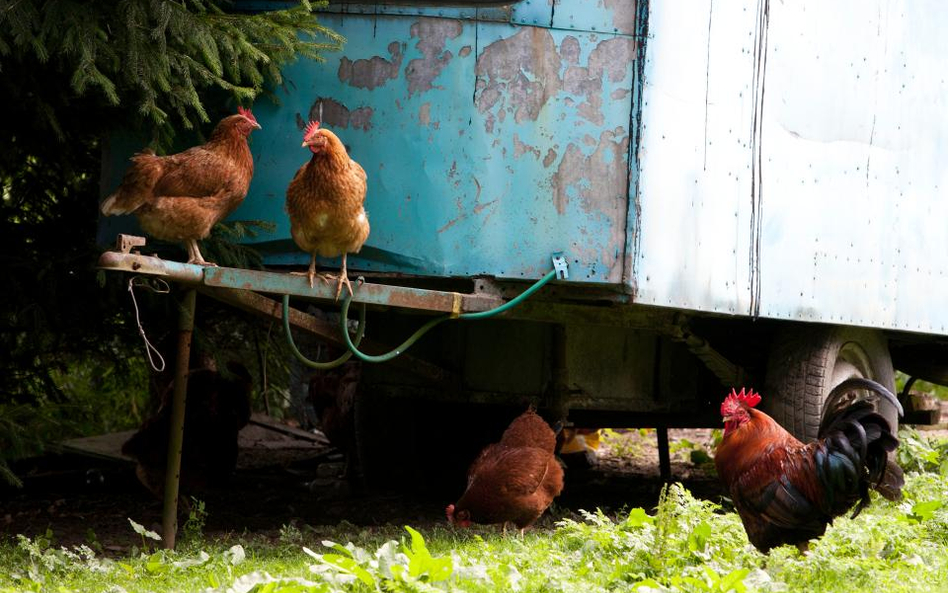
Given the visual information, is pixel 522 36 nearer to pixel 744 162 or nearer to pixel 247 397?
pixel 744 162

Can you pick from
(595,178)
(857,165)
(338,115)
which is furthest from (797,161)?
(338,115)

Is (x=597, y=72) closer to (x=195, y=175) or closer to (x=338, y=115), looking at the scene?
(x=338, y=115)

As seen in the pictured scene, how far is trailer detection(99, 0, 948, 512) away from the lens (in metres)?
5.96

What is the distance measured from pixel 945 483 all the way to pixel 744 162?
7.61 feet

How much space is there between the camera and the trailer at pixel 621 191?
19.5 feet

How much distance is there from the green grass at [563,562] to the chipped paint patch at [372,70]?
226cm

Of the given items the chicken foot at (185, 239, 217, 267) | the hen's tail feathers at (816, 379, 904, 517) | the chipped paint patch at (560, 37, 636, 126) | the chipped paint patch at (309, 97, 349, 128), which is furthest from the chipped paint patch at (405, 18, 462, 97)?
the hen's tail feathers at (816, 379, 904, 517)

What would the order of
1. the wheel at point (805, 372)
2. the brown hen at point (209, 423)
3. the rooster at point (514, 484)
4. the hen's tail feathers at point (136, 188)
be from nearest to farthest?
the hen's tail feathers at point (136, 188) < the rooster at point (514, 484) < the wheel at point (805, 372) < the brown hen at point (209, 423)

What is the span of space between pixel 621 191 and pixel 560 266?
480 mm

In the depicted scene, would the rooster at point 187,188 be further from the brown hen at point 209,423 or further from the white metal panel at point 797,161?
the brown hen at point 209,423

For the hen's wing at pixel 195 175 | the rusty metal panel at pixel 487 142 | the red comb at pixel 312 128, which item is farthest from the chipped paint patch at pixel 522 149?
the hen's wing at pixel 195 175

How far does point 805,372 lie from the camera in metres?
7.17

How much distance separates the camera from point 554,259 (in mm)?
5965

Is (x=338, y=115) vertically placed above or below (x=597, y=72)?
below
